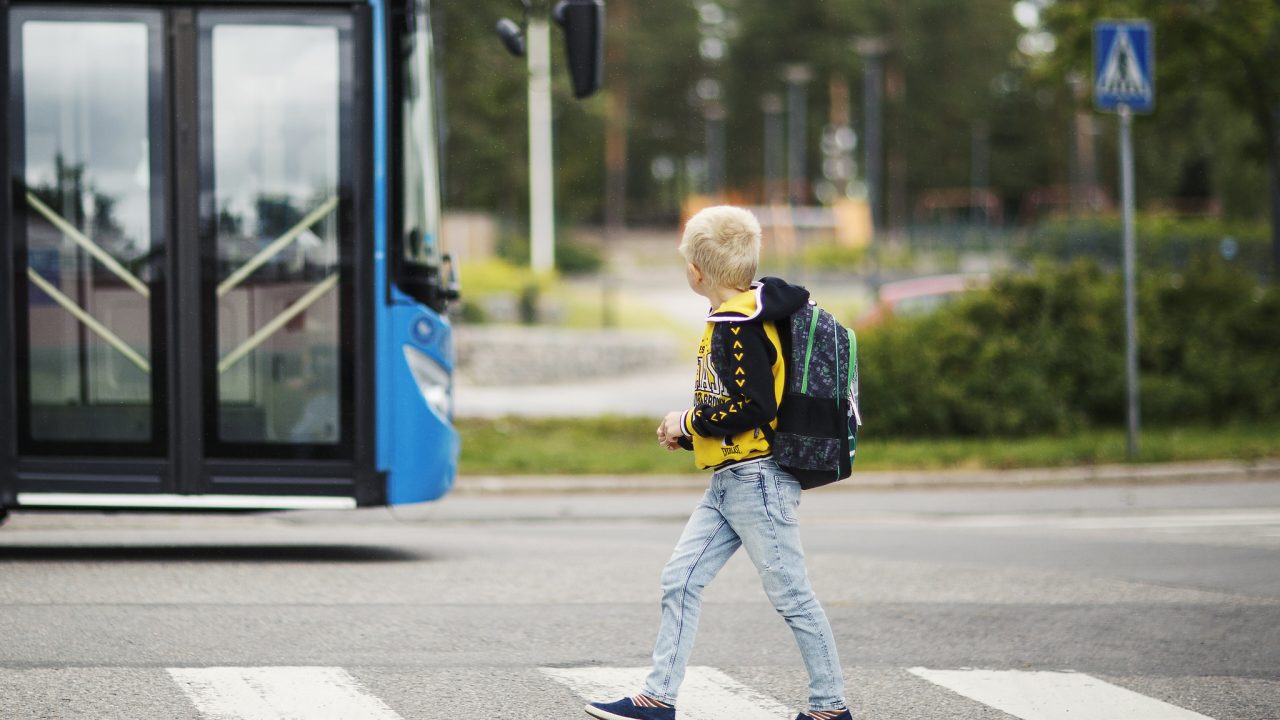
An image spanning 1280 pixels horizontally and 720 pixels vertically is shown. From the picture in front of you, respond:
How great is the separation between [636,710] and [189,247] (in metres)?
4.72

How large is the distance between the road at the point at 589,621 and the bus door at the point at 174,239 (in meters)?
0.58

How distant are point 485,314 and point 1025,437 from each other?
52.4 feet

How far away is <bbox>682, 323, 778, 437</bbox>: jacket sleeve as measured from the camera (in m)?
4.79

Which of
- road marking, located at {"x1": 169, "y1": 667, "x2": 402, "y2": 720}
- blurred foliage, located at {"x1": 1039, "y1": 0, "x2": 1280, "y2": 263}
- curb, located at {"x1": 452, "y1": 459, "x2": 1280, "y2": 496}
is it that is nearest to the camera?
road marking, located at {"x1": 169, "y1": 667, "x2": 402, "y2": 720}

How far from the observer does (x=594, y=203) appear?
269 ft

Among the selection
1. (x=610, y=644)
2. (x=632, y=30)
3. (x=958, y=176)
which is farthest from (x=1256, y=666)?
(x=958, y=176)

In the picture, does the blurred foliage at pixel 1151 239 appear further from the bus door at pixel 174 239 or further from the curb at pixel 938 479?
the bus door at pixel 174 239

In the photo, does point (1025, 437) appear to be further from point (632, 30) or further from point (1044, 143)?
point (1044, 143)

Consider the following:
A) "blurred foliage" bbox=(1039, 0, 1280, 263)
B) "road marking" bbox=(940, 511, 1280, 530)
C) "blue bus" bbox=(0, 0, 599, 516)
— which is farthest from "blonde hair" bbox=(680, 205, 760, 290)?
"blurred foliage" bbox=(1039, 0, 1280, 263)

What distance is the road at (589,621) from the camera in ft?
18.9

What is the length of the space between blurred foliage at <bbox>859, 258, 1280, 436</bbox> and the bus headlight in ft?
24.2

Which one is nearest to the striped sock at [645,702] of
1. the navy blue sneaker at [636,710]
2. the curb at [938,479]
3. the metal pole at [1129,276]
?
the navy blue sneaker at [636,710]

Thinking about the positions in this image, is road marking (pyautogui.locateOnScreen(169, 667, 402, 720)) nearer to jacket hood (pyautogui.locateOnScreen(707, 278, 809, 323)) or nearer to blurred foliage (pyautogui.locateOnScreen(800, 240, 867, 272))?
jacket hood (pyautogui.locateOnScreen(707, 278, 809, 323))

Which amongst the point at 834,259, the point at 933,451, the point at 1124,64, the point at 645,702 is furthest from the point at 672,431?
the point at 834,259
